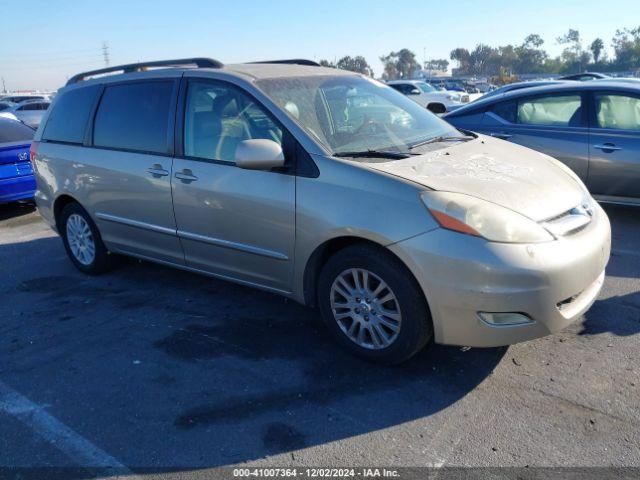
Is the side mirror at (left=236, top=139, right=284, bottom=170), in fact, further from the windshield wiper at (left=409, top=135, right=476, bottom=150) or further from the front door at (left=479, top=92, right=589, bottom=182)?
the front door at (left=479, top=92, right=589, bottom=182)

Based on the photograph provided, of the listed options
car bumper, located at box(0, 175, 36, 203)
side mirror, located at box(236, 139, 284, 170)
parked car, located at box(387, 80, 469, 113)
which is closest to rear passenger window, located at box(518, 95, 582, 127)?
side mirror, located at box(236, 139, 284, 170)

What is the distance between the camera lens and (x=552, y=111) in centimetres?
664

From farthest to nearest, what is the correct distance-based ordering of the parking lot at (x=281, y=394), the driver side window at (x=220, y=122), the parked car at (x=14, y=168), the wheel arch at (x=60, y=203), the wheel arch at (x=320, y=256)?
A: the parked car at (x=14, y=168) < the wheel arch at (x=60, y=203) < the driver side window at (x=220, y=122) < the wheel arch at (x=320, y=256) < the parking lot at (x=281, y=394)

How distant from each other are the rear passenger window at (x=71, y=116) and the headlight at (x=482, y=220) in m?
3.47

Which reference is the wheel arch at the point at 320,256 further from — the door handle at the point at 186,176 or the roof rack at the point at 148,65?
the roof rack at the point at 148,65

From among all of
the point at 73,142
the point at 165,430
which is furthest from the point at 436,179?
the point at 73,142

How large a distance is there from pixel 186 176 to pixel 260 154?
88cm

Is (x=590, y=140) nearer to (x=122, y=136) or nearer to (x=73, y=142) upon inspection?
(x=122, y=136)

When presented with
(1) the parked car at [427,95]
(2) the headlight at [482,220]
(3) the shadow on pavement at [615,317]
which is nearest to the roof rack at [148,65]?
(2) the headlight at [482,220]

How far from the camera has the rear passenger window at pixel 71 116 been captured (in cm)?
521

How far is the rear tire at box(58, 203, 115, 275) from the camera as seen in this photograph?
5.32 metres

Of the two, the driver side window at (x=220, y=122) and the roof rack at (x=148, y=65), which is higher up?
the roof rack at (x=148, y=65)

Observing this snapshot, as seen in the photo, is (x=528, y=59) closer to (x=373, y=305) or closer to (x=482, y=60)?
(x=482, y=60)

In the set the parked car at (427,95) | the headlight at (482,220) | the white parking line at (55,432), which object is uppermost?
the headlight at (482,220)
